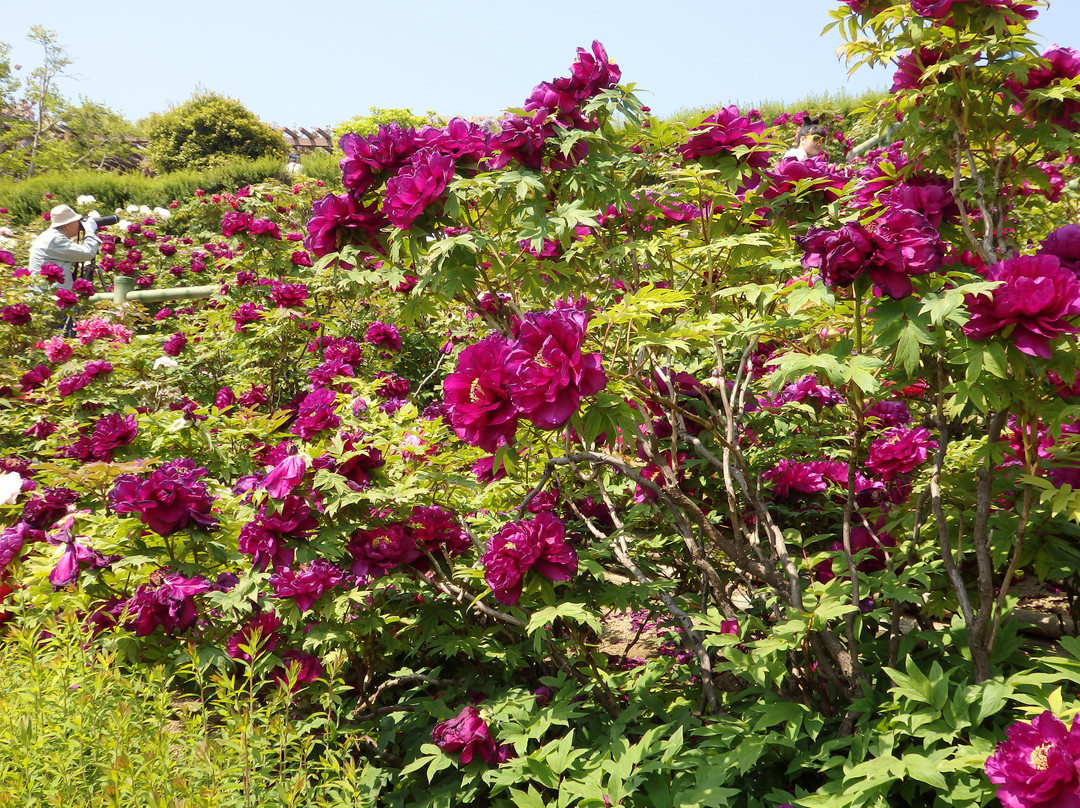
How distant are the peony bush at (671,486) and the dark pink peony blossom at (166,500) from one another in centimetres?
2

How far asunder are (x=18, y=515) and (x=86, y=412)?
1056mm

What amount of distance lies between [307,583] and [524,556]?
0.77 metres

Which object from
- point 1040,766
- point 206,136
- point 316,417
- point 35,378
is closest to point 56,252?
point 35,378

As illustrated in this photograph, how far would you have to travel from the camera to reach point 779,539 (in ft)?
7.50

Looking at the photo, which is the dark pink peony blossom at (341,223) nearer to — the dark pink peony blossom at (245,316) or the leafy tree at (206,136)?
the dark pink peony blossom at (245,316)

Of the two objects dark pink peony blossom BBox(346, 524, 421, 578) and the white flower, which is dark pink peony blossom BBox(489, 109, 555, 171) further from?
the white flower

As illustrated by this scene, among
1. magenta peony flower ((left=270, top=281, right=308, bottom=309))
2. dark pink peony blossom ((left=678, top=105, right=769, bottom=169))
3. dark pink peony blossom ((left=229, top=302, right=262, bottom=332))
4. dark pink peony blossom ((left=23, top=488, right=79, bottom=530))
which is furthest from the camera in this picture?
dark pink peony blossom ((left=229, top=302, right=262, bottom=332))

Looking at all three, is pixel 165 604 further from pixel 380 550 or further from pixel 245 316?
pixel 245 316

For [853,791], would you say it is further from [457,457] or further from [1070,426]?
[457,457]

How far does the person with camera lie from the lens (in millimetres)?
8664

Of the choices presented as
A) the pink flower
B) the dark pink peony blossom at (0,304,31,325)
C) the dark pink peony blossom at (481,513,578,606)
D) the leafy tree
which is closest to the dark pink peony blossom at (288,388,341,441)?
the pink flower

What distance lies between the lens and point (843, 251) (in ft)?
5.28

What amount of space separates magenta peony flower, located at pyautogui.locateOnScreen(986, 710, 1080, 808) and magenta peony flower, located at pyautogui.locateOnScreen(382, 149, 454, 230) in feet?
6.31

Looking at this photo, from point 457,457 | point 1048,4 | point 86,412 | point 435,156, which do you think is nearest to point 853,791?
point 457,457
